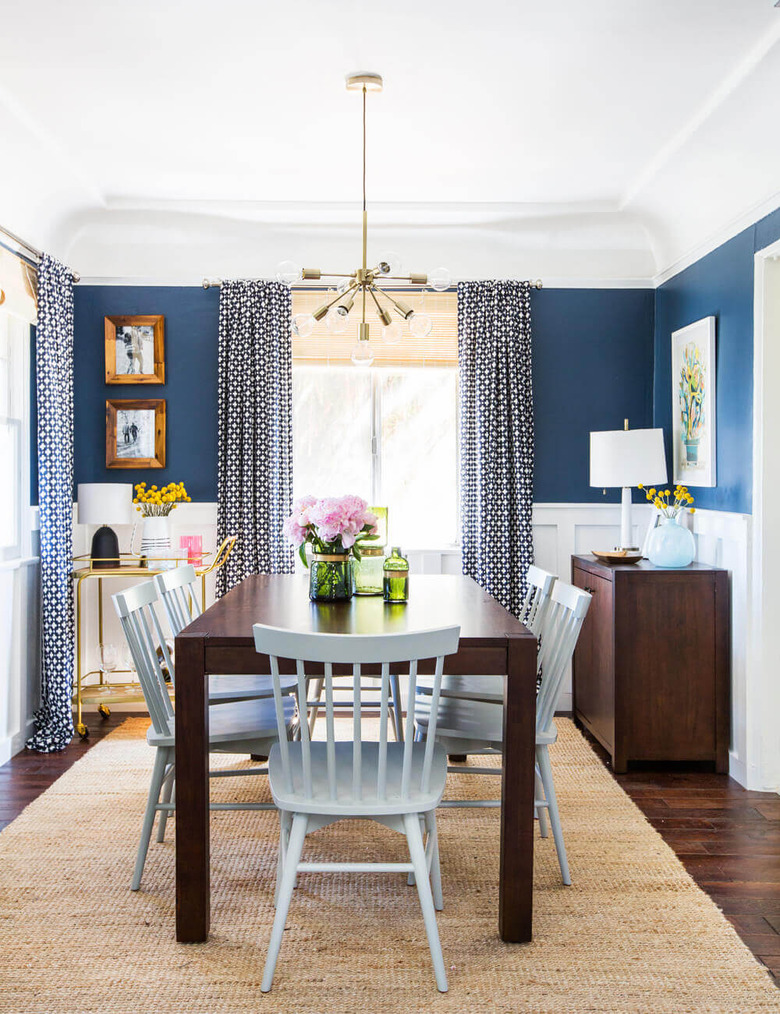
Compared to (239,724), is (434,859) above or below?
below

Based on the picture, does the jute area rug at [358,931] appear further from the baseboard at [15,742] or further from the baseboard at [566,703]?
the baseboard at [566,703]

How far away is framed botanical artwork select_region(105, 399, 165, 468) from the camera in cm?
498

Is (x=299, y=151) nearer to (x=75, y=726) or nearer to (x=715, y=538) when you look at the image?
(x=715, y=538)

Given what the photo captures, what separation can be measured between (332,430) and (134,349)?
4.08ft

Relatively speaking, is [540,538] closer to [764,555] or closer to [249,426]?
[764,555]

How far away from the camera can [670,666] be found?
12.8ft

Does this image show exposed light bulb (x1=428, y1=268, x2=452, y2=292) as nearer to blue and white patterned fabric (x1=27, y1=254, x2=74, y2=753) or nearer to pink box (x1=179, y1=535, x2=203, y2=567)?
blue and white patterned fabric (x1=27, y1=254, x2=74, y2=753)

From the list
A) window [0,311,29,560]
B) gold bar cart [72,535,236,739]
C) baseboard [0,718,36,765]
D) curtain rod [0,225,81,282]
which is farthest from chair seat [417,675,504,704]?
curtain rod [0,225,81,282]

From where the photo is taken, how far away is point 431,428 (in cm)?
518

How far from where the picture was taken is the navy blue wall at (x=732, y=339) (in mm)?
3744

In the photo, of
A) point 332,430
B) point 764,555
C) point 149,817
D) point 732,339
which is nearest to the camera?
point 149,817

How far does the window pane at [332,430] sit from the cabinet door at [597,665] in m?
1.47

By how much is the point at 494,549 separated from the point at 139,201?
9.00 ft

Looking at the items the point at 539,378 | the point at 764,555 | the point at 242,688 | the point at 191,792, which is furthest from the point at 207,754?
the point at 539,378
